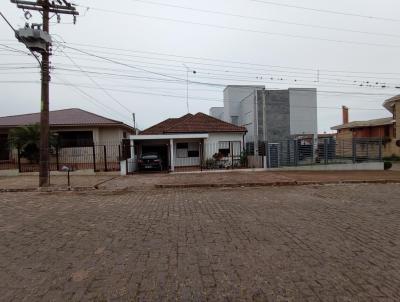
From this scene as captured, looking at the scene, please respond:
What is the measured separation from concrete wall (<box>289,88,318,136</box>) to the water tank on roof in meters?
26.1

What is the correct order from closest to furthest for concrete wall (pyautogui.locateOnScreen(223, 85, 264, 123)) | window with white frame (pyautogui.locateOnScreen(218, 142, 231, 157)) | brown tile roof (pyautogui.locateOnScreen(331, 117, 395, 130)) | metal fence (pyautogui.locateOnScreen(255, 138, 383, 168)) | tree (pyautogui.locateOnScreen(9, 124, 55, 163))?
tree (pyautogui.locateOnScreen(9, 124, 55, 163))
metal fence (pyautogui.locateOnScreen(255, 138, 383, 168))
window with white frame (pyautogui.locateOnScreen(218, 142, 231, 157))
brown tile roof (pyautogui.locateOnScreen(331, 117, 395, 130))
concrete wall (pyautogui.locateOnScreen(223, 85, 264, 123))

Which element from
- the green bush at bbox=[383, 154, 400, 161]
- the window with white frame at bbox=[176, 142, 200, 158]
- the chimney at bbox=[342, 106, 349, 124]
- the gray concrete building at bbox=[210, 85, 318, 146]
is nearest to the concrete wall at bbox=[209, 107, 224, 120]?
the gray concrete building at bbox=[210, 85, 318, 146]

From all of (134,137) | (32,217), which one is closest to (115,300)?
(32,217)

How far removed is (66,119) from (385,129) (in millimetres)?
34435

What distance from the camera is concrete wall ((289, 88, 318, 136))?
35094mm

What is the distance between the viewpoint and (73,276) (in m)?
4.29

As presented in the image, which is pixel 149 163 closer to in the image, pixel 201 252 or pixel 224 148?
pixel 224 148

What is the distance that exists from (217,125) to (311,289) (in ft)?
78.8

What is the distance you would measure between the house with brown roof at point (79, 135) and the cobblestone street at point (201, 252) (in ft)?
56.3

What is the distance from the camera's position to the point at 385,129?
38.4 m

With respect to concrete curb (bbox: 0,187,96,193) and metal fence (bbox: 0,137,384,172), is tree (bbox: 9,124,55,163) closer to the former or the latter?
metal fence (bbox: 0,137,384,172)

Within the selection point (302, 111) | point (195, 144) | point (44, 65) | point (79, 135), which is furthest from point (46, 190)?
point (302, 111)

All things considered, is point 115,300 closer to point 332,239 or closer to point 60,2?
point 332,239

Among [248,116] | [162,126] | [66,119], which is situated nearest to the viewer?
[66,119]
